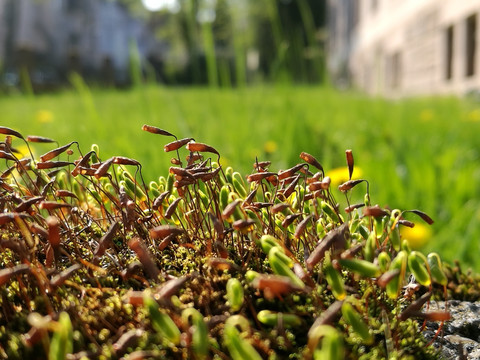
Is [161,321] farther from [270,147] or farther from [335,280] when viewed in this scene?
[270,147]

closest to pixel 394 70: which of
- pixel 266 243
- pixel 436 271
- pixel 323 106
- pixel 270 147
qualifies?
pixel 323 106

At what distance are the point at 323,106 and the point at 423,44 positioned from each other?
777 centimetres

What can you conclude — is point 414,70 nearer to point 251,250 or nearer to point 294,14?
point 251,250

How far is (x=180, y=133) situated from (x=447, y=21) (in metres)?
11.3

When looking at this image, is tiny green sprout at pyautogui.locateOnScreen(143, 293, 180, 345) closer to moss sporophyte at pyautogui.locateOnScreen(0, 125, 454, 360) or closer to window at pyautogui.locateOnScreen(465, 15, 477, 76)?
moss sporophyte at pyautogui.locateOnScreen(0, 125, 454, 360)

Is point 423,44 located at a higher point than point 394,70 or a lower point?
higher

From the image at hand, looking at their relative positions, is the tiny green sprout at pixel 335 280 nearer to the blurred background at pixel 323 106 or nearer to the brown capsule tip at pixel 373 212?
the brown capsule tip at pixel 373 212

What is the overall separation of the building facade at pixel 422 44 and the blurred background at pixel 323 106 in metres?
0.04

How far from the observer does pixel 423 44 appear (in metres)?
15.2

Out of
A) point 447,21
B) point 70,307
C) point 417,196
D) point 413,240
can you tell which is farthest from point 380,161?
point 447,21

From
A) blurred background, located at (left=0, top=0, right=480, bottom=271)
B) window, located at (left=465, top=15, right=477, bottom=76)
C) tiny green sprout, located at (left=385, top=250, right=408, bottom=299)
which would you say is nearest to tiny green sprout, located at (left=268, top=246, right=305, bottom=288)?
tiny green sprout, located at (left=385, top=250, right=408, bottom=299)

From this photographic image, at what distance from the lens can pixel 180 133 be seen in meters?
4.01

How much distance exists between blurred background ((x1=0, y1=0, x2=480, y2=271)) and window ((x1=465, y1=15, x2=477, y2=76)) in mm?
39

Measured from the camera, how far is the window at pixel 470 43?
1198cm
